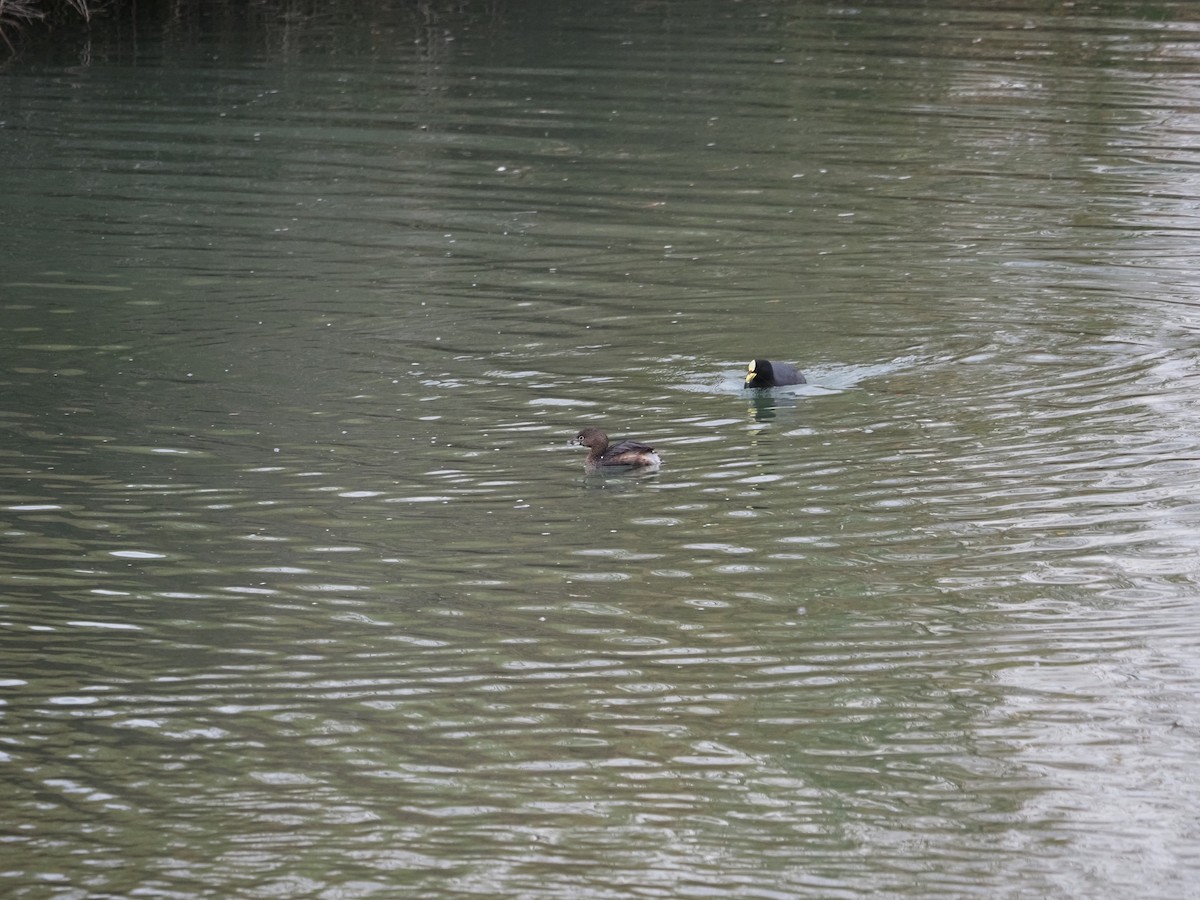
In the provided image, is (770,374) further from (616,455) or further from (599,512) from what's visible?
(599,512)

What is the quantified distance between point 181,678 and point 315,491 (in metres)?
2.70

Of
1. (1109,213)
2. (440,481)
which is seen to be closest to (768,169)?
(1109,213)

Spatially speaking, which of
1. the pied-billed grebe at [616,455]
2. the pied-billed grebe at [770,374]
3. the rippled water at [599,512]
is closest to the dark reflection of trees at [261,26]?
the rippled water at [599,512]

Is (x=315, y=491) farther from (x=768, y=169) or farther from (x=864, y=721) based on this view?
(x=768, y=169)

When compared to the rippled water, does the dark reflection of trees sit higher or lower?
higher

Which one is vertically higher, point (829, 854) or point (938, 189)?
point (938, 189)

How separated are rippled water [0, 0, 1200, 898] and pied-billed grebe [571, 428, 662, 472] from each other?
0.13m

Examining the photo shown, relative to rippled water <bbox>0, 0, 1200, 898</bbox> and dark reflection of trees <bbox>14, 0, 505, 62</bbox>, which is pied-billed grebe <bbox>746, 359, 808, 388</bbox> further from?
dark reflection of trees <bbox>14, 0, 505, 62</bbox>

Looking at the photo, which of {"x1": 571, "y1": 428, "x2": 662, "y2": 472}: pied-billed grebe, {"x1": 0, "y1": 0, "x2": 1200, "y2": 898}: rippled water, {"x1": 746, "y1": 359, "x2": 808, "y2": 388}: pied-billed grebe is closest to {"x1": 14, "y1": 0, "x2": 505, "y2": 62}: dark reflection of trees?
{"x1": 0, "y1": 0, "x2": 1200, "y2": 898}: rippled water

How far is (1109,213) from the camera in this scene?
18719 millimetres

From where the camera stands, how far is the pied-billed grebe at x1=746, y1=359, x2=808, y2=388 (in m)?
12.8

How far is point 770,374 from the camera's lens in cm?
1292

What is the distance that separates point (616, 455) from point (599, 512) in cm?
52

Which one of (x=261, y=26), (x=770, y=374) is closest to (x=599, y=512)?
(x=770, y=374)
